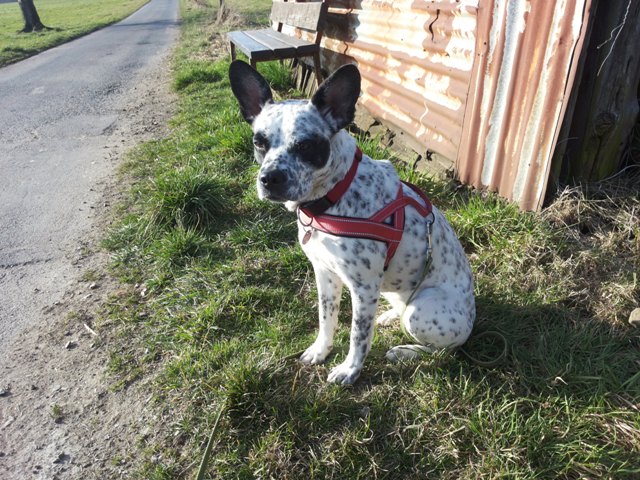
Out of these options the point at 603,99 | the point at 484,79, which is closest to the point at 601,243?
the point at 603,99

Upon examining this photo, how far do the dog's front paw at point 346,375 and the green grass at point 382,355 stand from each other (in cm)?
5

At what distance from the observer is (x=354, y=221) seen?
2.25m

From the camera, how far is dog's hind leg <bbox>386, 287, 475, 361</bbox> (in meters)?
2.45

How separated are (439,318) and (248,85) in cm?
165

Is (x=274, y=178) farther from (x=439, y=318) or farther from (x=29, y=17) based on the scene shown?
(x=29, y=17)

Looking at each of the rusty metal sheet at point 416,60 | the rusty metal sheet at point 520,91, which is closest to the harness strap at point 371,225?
the rusty metal sheet at point 520,91

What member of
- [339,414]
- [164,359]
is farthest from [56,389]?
[339,414]

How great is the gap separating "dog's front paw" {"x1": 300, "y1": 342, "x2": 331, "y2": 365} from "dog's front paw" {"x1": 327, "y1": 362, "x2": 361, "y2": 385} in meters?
0.17

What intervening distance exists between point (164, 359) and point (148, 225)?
1599mm

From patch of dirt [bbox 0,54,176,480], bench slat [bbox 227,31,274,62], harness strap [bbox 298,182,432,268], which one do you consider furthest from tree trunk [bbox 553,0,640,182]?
bench slat [bbox 227,31,274,62]

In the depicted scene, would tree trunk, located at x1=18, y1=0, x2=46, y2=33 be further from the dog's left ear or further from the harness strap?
the harness strap

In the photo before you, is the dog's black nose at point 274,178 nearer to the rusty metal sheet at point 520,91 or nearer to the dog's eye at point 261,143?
the dog's eye at point 261,143

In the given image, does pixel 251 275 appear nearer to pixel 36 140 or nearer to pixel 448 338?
pixel 448 338

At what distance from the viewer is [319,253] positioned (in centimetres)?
239
